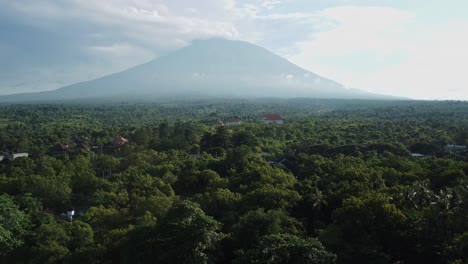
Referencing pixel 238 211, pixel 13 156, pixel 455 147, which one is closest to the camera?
pixel 238 211

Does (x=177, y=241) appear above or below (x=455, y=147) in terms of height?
above

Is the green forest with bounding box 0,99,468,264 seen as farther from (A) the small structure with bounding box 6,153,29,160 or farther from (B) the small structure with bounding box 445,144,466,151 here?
(A) the small structure with bounding box 6,153,29,160

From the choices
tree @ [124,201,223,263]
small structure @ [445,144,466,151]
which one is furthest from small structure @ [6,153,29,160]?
small structure @ [445,144,466,151]

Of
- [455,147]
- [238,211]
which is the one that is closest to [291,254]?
[238,211]

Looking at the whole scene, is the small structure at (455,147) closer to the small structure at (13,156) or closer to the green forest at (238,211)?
the green forest at (238,211)

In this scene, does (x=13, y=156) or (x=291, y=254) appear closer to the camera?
(x=291, y=254)

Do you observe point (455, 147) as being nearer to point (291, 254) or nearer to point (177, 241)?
point (291, 254)

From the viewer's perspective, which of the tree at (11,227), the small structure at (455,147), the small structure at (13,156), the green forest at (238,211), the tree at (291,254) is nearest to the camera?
the tree at (291,254)

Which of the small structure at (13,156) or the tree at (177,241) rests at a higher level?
the tree at (177,241)

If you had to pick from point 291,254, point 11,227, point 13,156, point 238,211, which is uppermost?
point 291,254

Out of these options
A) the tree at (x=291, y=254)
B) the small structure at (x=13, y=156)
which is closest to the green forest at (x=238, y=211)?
the tree at (x=291, y=254)

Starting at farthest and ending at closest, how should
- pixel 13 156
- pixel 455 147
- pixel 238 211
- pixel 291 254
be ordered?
1. pixel 13 156
2. pixel 455 147
3. pixel 238 211
4. pixel 291 254

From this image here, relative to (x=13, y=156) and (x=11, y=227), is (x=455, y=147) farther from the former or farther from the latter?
(x=13, y=156)
